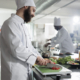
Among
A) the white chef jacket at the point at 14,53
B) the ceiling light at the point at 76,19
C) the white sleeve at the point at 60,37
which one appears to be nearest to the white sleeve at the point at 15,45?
the white chef jacket at the point at 14,53

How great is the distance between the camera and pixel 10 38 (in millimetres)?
1498

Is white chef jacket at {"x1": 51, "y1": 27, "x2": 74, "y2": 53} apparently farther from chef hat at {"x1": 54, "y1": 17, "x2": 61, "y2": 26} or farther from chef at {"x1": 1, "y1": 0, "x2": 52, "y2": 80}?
chef at {"x1": 1, "y1": 0, "x2": 52, "y2": 80}

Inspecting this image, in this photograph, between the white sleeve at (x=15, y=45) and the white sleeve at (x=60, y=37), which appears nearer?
the white sleeve at (x=15, y=45)

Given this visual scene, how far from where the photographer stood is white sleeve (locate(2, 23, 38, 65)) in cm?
149

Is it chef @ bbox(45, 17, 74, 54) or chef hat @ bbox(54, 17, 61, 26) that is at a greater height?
chef hat @ bbox(54, 17, 61, 26)

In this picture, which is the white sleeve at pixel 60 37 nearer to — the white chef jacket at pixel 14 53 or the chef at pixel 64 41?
the chef at pixel 64 41

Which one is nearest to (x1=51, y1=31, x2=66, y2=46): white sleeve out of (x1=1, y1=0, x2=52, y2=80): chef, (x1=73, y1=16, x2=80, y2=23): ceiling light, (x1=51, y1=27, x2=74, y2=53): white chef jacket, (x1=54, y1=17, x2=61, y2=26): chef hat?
(x1=51, y1=27, x2=74, y2=53): white chef jacket

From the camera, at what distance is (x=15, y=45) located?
1.49 meters

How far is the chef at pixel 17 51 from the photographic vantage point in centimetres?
149

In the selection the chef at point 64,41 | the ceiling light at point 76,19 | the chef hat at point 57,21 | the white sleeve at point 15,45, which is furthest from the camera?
the chef hat at point 57,21

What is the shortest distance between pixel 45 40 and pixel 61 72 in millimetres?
2682

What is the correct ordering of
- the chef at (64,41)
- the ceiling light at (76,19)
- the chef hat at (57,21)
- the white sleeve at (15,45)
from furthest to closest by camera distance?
the chef hat at (57,21), the ceiling light at (76,19), the chef at (64,41), the white sleeve at (15,45)

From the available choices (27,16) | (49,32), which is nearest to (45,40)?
(49,32)

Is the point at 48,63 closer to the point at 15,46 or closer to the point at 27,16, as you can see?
the point at 15,46
